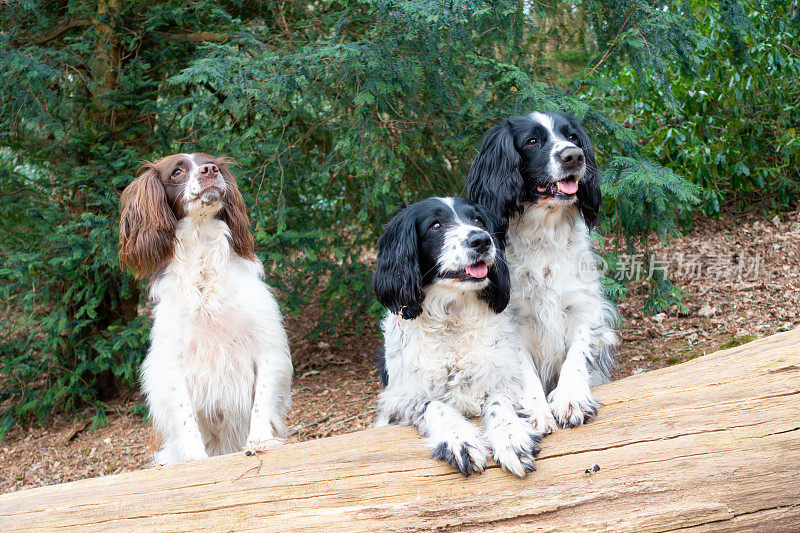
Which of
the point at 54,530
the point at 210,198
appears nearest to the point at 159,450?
the point at 54,530

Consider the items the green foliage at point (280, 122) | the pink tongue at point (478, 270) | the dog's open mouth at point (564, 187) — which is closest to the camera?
the pink tongue at point (478, 270)

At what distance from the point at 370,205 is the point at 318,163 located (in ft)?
2.53

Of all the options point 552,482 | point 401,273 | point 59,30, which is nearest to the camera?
point 552,482

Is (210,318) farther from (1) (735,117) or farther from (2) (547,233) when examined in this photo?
(1) (735,117)

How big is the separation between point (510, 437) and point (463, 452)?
0.72ft

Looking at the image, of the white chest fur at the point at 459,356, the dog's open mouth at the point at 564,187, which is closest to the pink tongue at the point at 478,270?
the white chest fur at the point at 459,356

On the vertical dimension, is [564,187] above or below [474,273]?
above

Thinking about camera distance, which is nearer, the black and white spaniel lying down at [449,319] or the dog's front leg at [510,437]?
the dog's front leg at [510,437]

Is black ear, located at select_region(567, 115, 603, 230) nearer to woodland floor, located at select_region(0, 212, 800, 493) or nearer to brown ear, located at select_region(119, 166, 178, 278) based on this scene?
woodland floor, located at select_region(0, 212, 800, 493)

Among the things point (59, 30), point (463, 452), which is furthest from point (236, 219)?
point (59, 30)

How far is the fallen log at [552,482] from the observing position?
271 cm

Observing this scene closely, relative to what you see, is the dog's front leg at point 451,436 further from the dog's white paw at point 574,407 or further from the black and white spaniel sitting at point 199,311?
the black and white spaniel sitting at point 199,311

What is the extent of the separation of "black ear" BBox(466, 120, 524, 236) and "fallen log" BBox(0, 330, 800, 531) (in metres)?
1.12

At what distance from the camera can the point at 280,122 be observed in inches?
216
